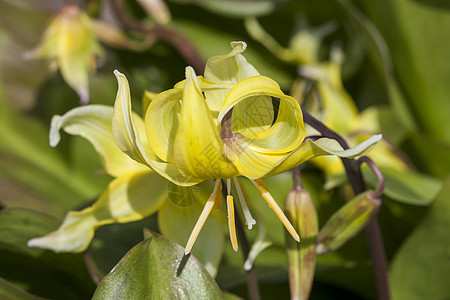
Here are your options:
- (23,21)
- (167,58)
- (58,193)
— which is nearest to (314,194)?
(58,193)

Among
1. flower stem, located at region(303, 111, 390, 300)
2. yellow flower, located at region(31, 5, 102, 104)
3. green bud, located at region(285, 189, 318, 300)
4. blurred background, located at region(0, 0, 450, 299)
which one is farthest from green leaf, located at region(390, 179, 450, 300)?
yellow flower, located at region(31, 5, 102, 104)

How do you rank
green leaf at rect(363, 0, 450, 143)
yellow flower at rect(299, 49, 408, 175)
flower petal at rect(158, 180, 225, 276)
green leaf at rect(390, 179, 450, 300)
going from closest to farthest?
flower petal at rect(158, 180, 225, 276)
green leaf at rect(390, 179, 450, 300)
yellow flower at rect(299, 49, 408, 175)
green leaf at rect(363, 0, 450, 143)

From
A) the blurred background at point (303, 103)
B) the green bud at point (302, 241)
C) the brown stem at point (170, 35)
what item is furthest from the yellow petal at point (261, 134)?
the brown stem at point (170, 35)

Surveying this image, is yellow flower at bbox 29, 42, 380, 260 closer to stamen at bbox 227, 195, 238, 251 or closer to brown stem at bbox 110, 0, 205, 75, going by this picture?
stamen at bbox 227, 195, 238, 251

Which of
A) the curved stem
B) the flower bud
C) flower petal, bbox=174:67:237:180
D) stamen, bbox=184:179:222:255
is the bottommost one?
the flower bud

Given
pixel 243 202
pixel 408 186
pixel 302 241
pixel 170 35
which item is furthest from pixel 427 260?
pixel 170 35
